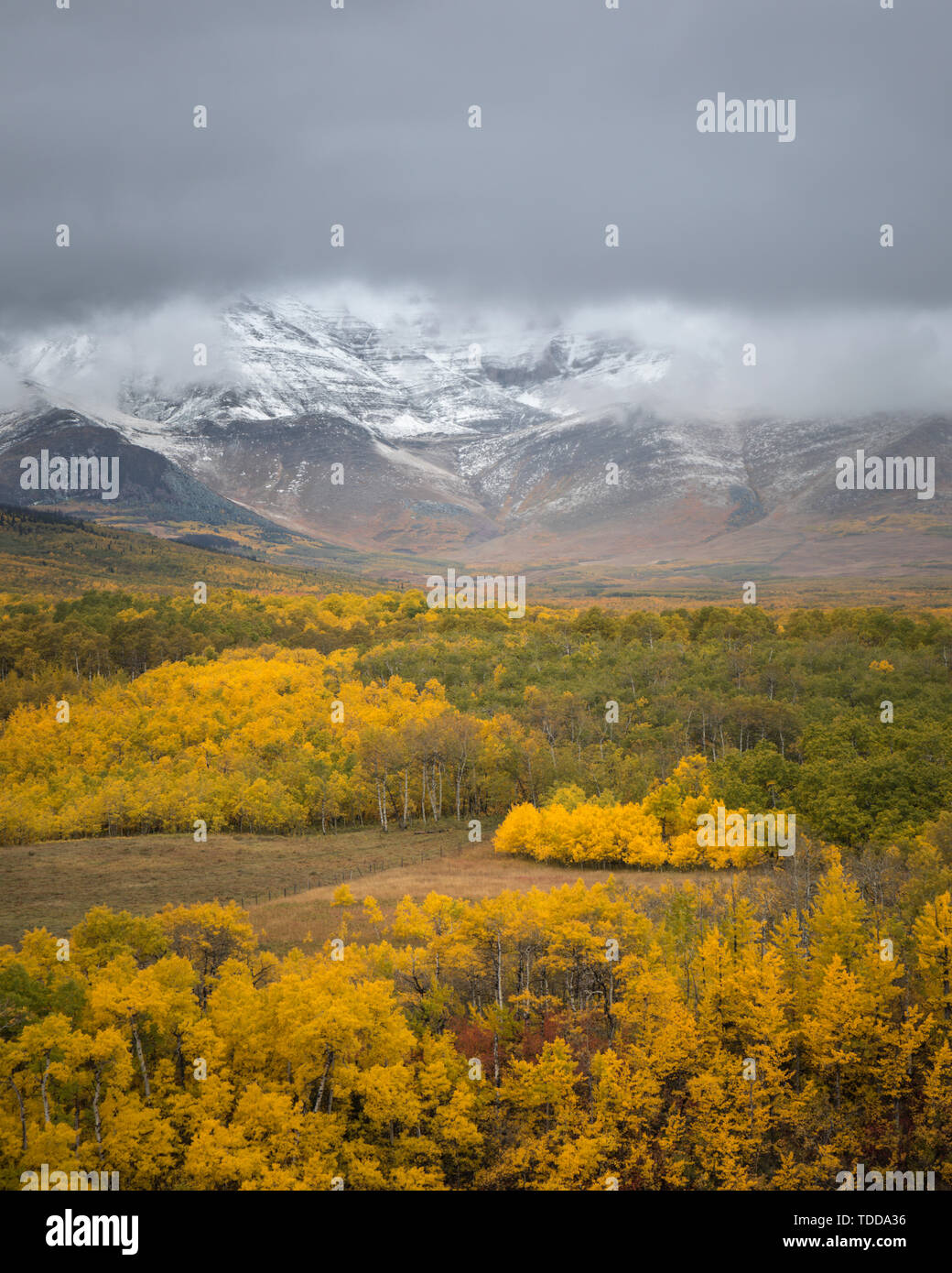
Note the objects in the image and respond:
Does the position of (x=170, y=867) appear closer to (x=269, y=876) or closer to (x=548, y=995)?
(x=269, y=876)

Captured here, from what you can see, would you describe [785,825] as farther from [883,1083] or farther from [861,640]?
[861,640]

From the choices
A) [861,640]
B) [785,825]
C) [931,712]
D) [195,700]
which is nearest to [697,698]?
[931,712]

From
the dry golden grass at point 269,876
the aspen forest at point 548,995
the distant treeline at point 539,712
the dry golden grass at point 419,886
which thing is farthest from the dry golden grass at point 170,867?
the distant treeline at point 539,712

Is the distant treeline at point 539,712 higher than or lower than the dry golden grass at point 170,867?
higher

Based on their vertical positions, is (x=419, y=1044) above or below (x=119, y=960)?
below

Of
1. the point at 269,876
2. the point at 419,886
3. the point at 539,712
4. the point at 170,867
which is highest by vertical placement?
the point at 539,712

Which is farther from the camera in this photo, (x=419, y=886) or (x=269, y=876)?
(x=269, y=876)

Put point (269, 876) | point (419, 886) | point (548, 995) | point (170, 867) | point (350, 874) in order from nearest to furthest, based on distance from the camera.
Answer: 1. point (548, 995)
2. point (419, 886)
3. point (269, 876)
4. point (350, 874)
5. point (170, 867)

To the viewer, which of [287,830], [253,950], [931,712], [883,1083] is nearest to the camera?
[883,1083]

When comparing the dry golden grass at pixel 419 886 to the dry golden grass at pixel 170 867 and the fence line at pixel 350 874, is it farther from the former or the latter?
the dry golden grass at pixel 170 867

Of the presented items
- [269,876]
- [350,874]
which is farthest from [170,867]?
[350,874]
